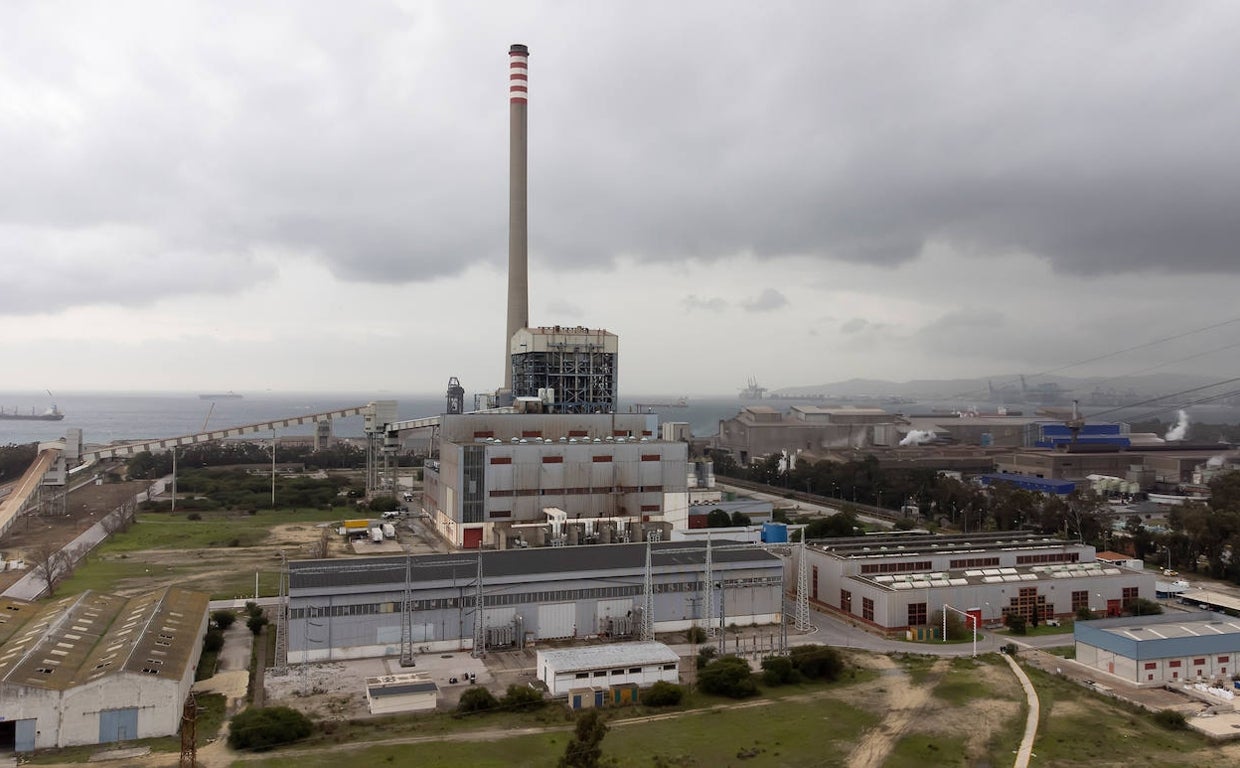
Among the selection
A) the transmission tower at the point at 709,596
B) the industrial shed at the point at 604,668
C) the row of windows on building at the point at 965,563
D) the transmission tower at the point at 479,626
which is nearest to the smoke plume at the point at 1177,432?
the row of windows on building at the point at 965,563

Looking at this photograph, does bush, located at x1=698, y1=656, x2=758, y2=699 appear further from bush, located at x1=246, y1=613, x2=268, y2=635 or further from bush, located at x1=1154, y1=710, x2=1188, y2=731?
bush, located at x1=246, y1=613, x2=268, y2=635

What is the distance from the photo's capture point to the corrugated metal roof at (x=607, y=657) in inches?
915

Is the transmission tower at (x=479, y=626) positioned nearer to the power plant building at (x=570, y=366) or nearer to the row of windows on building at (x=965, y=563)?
the row of windows on building at (x=965, y=563)

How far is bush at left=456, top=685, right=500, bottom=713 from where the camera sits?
21641 millimetres

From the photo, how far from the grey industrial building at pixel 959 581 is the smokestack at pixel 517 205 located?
1090 inches

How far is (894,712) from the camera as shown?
21859 millimetres

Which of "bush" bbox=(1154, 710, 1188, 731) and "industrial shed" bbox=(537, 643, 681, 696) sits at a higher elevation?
A: "industrial shed" bbox=(537, 643, 681, 696)

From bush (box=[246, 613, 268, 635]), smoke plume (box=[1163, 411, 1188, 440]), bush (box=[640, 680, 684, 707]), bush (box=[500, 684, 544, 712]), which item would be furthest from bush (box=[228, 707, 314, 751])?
smoke plume (box=[1163, 411, 1188, 440])

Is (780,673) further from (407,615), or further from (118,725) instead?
(118,725)

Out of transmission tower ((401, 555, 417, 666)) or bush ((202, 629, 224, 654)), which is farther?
bush ((202, 629, 224, 654))

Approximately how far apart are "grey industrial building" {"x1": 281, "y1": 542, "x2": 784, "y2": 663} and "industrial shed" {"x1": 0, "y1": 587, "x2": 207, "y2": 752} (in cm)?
377

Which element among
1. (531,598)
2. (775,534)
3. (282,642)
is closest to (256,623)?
(282,642)

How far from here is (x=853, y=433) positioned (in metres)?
105

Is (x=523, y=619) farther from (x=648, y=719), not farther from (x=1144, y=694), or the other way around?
(x=1144, y=694)
